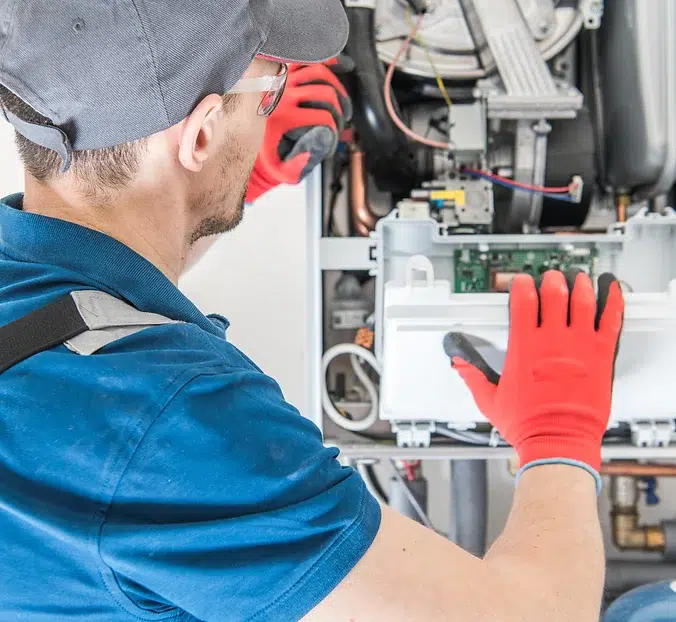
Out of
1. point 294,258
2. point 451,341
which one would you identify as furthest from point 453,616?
point 294,258

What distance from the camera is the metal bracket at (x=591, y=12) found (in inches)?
48.4

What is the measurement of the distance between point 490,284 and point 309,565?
82 centimetres

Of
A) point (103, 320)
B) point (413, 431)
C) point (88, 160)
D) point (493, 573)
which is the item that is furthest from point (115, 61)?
point (413, 431)

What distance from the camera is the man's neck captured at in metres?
0.69

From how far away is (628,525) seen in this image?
5.26 ft

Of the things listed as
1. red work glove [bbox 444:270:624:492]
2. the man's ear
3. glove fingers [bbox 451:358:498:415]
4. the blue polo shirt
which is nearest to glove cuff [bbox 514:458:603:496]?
red work glove [bbox 444:270:624:492]

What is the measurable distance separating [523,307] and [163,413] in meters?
0.61

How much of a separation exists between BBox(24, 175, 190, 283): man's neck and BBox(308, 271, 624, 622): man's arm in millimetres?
407

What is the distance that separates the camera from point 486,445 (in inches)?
50.3

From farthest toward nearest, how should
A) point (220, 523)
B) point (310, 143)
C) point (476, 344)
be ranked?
point (310, 143), point (476, 344), point (220, 523)

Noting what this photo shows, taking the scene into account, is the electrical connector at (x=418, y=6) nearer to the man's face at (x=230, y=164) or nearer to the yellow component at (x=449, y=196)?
the yellow component at (x=449, y=196)

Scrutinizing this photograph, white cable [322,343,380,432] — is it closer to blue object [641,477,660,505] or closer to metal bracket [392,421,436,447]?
metal bracket [392,421,436,447]

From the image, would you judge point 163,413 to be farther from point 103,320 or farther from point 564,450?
point 564,450

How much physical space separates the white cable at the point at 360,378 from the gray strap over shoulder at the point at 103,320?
67 centimetres
